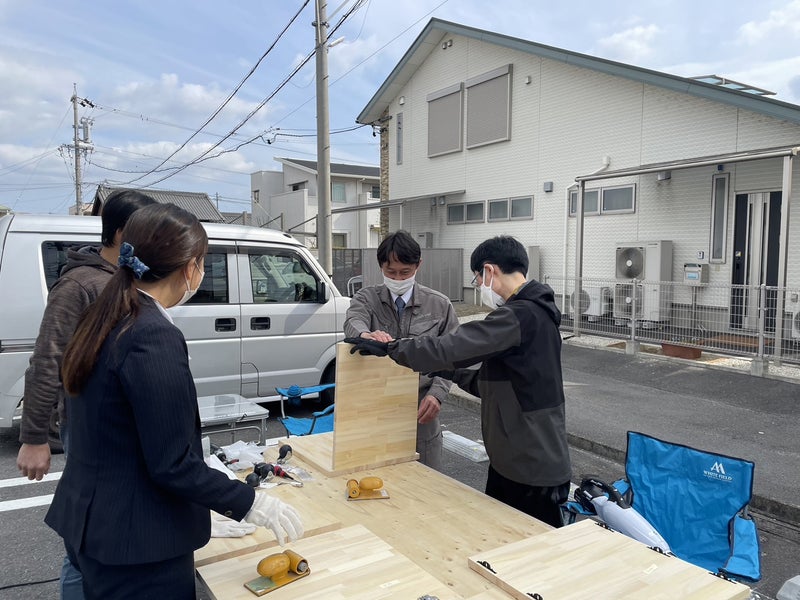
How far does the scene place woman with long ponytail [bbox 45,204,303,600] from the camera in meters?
1.38

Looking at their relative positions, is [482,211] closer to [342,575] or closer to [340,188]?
[342,575]

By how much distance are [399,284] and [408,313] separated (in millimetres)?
179

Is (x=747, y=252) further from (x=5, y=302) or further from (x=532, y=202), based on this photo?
(x=5, y=302)

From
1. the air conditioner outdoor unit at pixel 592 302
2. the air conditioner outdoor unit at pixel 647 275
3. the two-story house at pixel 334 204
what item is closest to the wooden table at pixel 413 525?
the air conditioner outdoor unit at pixel 647 275

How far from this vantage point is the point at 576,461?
202 inches

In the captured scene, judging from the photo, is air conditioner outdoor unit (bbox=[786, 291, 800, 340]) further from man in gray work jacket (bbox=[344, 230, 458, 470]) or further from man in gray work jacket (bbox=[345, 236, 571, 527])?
man in gray work jacket (bbox=[345, 236, 571, 527])

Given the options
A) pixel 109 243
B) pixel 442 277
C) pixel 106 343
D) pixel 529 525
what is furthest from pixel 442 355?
pixel 442 277

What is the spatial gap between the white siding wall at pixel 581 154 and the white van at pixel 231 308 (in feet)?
24.4

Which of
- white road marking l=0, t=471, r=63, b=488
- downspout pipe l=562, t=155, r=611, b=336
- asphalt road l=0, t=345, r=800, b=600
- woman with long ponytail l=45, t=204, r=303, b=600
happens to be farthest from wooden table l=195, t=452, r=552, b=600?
downspout pipe l=562, t=155, r=611, b=336

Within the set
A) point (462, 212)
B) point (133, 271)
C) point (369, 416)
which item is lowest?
point (369, 416)

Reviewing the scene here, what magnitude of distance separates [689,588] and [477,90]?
14573 mm

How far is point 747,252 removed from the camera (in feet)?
31.7

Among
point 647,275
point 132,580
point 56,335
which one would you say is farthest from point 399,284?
point 647,275

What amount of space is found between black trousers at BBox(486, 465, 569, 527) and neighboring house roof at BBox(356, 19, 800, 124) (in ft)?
27.9
